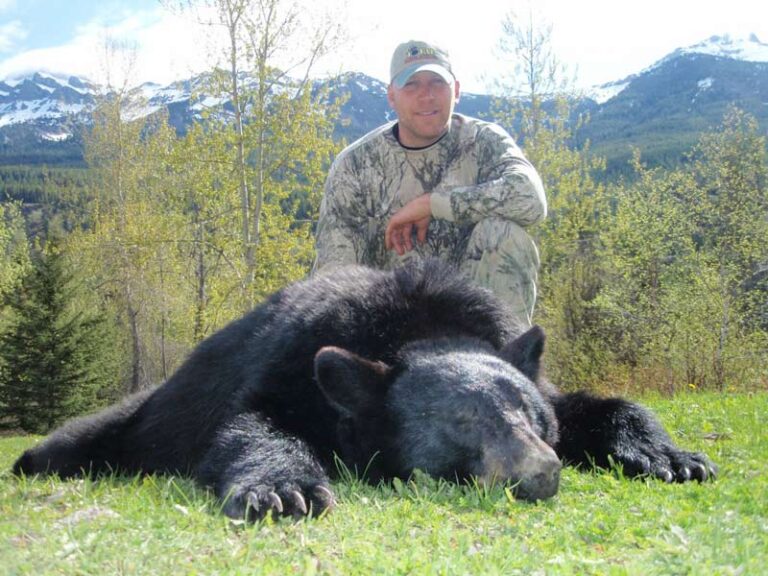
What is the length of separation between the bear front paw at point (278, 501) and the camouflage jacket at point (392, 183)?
2.71 metres

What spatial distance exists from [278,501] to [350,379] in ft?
2.15

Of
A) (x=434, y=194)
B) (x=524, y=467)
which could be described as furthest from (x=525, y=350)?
(x=434, y=194)

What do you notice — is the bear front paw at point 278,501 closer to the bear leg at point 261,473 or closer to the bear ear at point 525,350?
the bear leg at point 261,473

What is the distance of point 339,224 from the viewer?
499 cm

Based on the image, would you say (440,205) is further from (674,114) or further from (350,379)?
(674,114)

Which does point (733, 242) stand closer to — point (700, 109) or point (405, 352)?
point (405, 352)

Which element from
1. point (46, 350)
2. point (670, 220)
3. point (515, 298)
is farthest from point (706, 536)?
point (46, 350)

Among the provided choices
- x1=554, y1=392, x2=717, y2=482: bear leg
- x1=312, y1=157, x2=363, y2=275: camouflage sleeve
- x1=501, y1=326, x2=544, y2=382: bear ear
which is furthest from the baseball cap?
x1=554, y1=392, x2=717, y2=482: bear leg

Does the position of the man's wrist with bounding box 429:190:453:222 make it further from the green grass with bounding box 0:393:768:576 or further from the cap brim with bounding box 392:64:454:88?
the green grass with bounding box 0:393:768:576

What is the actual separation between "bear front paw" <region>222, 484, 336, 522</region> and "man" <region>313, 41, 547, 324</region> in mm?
2465

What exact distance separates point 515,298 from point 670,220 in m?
10.2

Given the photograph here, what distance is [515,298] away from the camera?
4422 millimetres

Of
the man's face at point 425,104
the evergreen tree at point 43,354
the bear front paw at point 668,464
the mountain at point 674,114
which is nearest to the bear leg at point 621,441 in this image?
the bear front paw at point 668,464

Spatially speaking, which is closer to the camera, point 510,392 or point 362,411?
point 510,392
